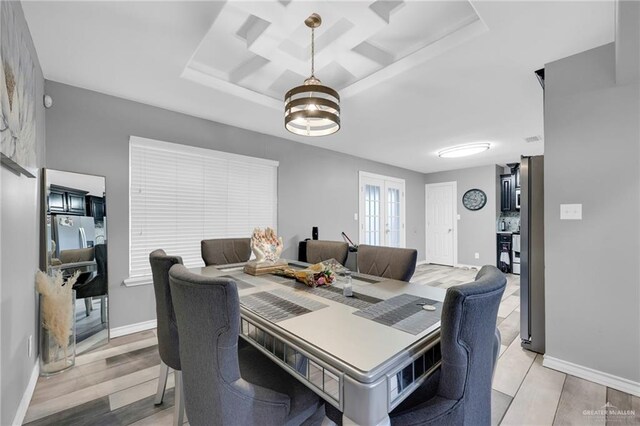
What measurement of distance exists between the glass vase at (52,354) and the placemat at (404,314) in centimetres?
238

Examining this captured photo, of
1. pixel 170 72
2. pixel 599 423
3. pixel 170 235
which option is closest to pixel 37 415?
pixel 170 235

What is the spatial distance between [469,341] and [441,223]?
654 centimetres

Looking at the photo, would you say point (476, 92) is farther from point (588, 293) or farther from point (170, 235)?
point (170, 235)

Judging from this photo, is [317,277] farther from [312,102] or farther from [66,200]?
[66,200]

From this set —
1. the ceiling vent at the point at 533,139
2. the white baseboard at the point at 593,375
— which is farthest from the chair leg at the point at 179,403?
the ceiling vent at the point at 533,139

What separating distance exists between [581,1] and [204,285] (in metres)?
2.45

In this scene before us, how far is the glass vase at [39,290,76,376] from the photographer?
6.84ft

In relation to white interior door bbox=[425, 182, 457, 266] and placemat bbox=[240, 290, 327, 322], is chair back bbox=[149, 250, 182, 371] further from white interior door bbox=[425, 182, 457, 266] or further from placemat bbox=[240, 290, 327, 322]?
A: white interior door bbox=[425, 182, 457, 266]

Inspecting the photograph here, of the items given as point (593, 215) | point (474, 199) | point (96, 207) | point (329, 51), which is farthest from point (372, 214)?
point (96, 207)

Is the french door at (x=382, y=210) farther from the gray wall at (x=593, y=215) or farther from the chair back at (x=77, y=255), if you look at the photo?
the chair back at (x=77, y=255)

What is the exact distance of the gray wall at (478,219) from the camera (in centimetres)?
600

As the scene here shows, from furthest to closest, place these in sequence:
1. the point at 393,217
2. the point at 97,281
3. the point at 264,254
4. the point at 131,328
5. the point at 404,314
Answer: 1. the point at 393,217
2. the point at 131,328
3. the point at 97,281
4. the point at 264,254
5. the point at 404,314

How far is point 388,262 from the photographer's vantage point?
6.93ft

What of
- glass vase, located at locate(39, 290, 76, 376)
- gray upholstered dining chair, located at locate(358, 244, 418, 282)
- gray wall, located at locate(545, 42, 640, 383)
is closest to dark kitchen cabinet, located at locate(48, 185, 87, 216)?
glass vase, located at locate(39, 290, 76, 376)
